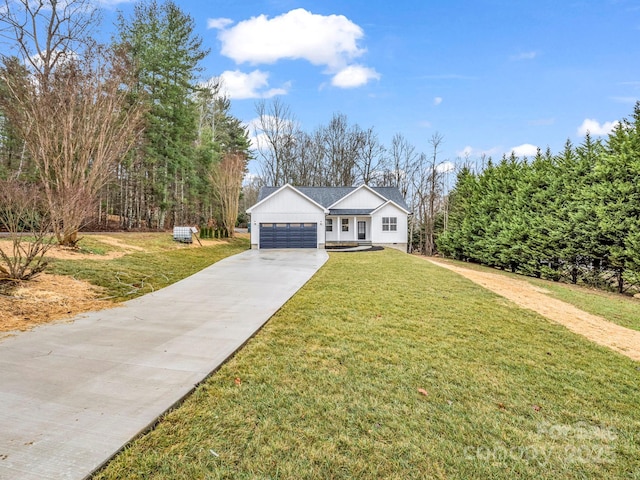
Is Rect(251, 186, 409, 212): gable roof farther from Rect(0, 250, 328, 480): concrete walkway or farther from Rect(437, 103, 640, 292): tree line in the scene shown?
Rect(0, 250, 328, 480): concrete walkway

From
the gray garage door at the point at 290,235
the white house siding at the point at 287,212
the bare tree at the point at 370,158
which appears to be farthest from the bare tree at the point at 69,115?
the bare tree at the point at 370,158

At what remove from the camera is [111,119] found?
12195 millimetres

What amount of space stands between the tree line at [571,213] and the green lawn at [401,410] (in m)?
8.51

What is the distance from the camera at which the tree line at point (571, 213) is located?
11.4 m

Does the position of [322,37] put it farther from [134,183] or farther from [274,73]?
[134,183]

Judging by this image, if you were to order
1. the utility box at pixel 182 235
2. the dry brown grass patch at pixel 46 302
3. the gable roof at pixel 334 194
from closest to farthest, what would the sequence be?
1. the dry brown grass patch at pixel 46 302
2. the utility box at pixel 182 235
3. the gable roof at pixel 334 194

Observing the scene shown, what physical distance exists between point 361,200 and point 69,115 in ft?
58.4

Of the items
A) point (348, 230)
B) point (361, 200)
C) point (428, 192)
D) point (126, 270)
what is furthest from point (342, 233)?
point (126, 270)

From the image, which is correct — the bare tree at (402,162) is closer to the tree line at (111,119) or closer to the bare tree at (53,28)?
the tree line at (111,119)

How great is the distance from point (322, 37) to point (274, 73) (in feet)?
31.0

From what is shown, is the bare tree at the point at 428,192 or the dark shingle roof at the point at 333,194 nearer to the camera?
the dark shingle roof at the point at 333,194

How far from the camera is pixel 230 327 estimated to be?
17.4 feet

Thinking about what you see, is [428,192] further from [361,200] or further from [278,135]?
[278,135]

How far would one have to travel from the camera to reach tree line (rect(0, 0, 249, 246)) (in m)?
10.6
